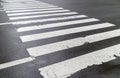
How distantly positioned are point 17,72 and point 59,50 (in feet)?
4.51

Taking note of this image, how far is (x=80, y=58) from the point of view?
3729 millimetres

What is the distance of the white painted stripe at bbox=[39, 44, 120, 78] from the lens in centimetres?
307

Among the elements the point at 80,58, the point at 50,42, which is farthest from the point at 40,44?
the point at 80,58

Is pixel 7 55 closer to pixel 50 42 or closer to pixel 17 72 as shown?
pixel 17 72

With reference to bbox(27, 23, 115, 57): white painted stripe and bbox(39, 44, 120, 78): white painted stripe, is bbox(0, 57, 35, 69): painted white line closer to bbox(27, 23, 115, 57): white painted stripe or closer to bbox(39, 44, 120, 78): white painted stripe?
bbox(27, 23, 115, 57): white painted stripe

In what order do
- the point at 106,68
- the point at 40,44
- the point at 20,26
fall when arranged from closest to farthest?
the point at 106,68 < the point at 40,44 < the point at 20,26

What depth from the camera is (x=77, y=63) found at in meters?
3.47

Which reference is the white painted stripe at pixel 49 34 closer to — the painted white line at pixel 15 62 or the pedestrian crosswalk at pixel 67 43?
the pedestrian crosswalk at pixel 67 43

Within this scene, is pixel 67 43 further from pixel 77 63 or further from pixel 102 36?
pixel 102 36

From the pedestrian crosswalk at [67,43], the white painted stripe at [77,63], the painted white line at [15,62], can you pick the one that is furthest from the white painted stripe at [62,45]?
the white painted stripe at [77,63]

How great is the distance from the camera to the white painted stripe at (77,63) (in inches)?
121

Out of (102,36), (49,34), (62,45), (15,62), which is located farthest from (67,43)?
(15,62)

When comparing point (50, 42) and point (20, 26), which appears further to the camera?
point (20, 26)

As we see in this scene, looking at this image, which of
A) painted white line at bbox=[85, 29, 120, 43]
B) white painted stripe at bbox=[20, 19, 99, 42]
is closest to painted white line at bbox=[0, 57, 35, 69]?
white painted stripe at bbox=[20, 19, 99, 42]
